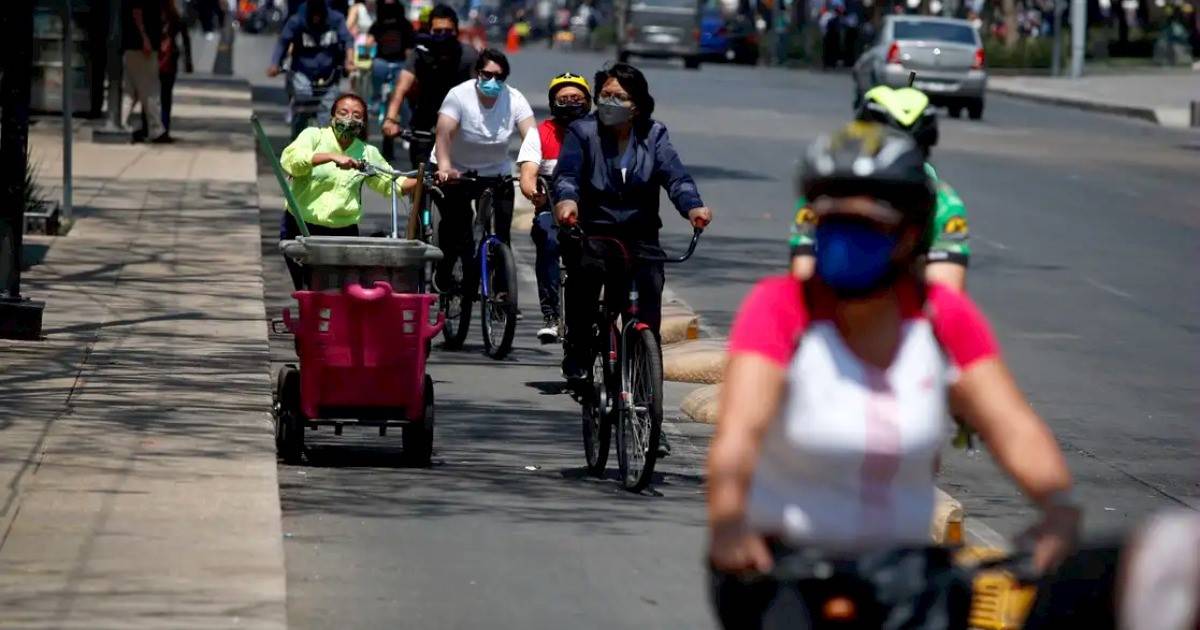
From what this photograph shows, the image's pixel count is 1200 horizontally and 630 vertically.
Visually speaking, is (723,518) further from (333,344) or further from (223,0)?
(223,0)

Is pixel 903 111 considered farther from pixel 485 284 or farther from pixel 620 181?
pixel 485 284

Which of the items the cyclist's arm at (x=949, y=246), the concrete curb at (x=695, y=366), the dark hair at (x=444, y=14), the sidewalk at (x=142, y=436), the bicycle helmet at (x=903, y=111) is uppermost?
the dark hair at (x=444, y=14)

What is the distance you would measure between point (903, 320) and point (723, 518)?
497 millimetres

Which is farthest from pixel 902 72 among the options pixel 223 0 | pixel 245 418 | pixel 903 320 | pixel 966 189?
pixel 903 320

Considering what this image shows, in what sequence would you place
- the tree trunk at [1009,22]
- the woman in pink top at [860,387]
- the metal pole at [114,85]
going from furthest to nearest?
the tree trunk at [1009,22], the metal pole at [114,85], the woman in pink top at [860,387]

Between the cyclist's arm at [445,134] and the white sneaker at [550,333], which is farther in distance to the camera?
the cyclist's arm at [445,134]

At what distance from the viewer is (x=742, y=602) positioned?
4.03 m

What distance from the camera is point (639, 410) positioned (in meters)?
9.72

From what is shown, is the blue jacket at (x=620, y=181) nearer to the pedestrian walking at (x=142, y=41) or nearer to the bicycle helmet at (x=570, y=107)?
the bicycle helmet at (x=570, y=107)

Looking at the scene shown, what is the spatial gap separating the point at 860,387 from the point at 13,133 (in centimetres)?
992

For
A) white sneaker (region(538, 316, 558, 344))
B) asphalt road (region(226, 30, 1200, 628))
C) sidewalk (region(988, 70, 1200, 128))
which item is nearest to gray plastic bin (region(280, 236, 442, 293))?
asphalt road (region(226, 30, 1200, 628))

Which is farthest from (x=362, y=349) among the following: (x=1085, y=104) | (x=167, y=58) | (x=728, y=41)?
(x=728, y=41)

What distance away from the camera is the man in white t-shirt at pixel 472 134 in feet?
47.4

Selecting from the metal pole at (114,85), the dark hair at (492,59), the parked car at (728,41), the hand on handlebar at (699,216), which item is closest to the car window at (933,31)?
the metal pole at (114,85)
